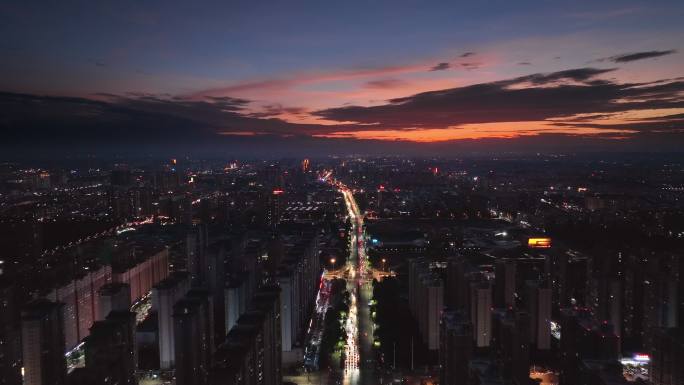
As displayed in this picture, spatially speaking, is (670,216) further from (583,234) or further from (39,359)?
(39,359)

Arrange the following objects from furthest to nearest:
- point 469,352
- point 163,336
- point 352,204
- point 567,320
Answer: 1. point 352,204
2. point 163,336
3. point 567,320
4. point 469,352

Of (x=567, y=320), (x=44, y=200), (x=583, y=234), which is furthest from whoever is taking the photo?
(x=44, y=200)

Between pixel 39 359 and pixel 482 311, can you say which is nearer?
pixel 39 359

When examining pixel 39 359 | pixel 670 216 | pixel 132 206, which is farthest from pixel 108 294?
pixel 670 216

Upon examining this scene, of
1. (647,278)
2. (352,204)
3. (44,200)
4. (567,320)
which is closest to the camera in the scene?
(567,320)

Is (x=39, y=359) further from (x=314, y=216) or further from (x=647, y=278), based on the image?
(x=314, y=216)

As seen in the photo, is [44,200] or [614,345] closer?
[614,345]

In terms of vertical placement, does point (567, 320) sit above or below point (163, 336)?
above

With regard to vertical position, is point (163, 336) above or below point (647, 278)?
below

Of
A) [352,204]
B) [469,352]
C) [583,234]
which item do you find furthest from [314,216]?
[469,352]
